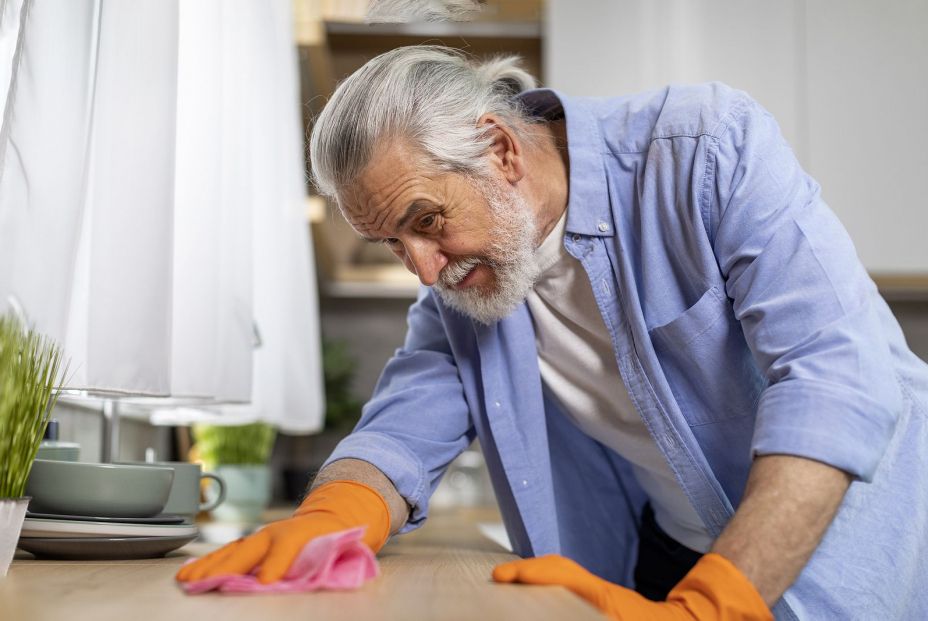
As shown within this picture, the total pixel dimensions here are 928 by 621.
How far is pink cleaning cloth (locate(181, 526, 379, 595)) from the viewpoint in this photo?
2.02 feet

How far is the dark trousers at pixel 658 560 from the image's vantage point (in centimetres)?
124

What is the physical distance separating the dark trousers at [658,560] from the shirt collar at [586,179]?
1.50ft

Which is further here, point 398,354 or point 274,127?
Result: point 274,127

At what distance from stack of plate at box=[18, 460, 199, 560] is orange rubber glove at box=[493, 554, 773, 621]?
0.38 metres

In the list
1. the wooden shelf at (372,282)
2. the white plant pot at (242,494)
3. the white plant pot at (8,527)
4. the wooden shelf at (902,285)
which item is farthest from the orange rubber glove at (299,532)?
the wooden shelf at (902,285)

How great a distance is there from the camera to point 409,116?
39.9 inches

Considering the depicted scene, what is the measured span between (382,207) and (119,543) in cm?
42

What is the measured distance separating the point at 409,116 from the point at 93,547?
53 centimetres

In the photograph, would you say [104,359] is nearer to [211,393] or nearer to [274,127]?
[211,393]

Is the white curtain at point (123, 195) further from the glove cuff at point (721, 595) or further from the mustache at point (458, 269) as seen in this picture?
the glove cuff at point (721, 595)

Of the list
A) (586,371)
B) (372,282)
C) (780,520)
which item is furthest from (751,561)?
(372,282)

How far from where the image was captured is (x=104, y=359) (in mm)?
824

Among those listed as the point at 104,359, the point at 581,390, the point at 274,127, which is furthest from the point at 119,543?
the point at 274,127

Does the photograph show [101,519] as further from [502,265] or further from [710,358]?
[710,358]
